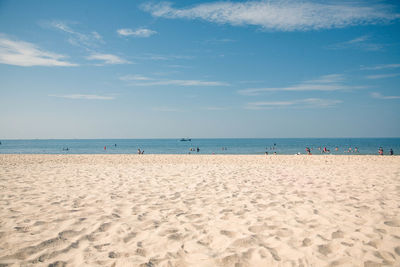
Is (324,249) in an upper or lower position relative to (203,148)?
upper

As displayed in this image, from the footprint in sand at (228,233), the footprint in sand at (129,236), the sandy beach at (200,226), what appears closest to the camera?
the sandy beach at (200,226)

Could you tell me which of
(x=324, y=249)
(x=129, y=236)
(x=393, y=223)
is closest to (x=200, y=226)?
(x=129, y=236)

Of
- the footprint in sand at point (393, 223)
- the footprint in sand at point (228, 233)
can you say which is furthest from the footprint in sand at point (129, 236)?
the footprint in sand at point (393, 223)

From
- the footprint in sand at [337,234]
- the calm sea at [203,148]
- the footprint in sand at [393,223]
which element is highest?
the footprint in sand at [393,223]

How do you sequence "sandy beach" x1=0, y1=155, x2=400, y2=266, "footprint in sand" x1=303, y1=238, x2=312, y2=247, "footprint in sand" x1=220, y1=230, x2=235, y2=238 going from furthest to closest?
"footprint in sand" x1=220, y1=230, x2=235, y2=238
"footprint in sand" x1=303, y1=238, x2=312, y2=247
"sandy beach" x1=0, y1=155, x2=400, y2=266

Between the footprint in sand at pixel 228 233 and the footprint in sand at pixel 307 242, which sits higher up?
the footprint in sand at pixel 307 242

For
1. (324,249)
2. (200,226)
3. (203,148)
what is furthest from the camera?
(203,148)

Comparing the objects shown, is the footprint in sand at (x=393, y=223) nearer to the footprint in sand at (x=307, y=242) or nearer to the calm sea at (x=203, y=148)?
the footprint in sand at (x=307, y=242)

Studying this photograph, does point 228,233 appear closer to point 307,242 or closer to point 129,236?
point 307,242

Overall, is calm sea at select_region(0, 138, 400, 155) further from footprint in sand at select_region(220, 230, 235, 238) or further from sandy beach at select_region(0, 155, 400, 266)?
footprint in sand at select_region(220, 230, 235, 238)

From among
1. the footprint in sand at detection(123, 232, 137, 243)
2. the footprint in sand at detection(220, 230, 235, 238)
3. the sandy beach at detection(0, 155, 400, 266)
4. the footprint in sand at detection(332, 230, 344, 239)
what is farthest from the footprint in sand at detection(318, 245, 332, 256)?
the footprint in sand at detection(123, 232, 137, 243)

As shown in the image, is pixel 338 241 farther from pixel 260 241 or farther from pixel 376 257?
pixel 260 241

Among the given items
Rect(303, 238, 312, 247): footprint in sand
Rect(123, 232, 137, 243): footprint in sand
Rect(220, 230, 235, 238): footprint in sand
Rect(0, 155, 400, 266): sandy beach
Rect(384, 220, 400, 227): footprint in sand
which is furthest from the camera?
Rect(384, 220, 400, 227): footprint in sand

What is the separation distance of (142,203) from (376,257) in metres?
4.29
